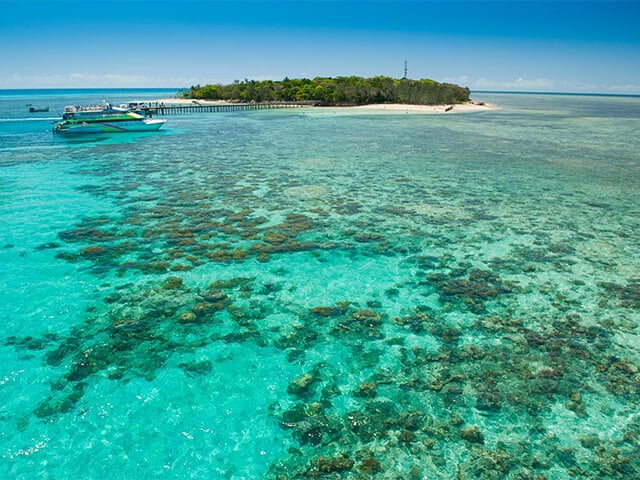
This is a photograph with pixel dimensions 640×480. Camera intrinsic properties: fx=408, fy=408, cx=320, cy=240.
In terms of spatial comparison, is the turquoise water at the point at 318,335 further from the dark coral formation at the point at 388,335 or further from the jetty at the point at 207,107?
the jetty at the point at 207,107

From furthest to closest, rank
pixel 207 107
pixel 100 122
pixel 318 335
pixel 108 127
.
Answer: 1. pixel 207 107
2. pixel 108 127
3. pixel 100 122
4. pixel 318 335

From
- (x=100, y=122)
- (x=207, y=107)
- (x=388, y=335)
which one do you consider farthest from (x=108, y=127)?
(x=388, y=335)

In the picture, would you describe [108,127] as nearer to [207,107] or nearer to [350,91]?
[207,107]

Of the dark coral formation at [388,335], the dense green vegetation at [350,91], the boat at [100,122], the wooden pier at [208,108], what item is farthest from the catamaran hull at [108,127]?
the dense green vegetation at [350,91]

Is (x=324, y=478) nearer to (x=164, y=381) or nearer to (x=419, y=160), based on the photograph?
(x=164, y=381)

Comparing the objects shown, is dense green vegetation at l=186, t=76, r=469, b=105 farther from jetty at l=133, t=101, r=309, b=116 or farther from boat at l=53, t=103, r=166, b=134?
boat at l=53, t=103, r=166, b=134

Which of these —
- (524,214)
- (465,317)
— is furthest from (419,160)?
(465,317)

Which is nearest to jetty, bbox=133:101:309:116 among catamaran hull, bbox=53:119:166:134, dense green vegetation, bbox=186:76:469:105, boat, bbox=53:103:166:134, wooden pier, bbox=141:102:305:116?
wooden pier, bbox=141:102:305:116
